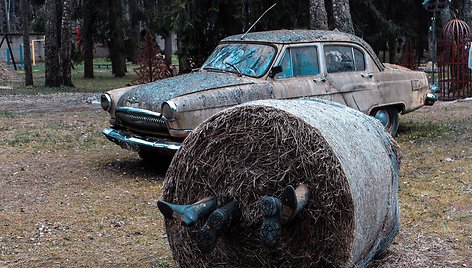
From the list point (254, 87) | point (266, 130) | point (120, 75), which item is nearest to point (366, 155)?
point (266, 130)

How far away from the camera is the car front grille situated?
963 centimetres

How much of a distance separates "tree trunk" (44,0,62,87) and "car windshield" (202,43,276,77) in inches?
627

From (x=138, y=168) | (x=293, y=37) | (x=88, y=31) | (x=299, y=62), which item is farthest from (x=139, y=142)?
(x=88, y=31)

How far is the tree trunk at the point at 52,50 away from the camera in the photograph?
25.9 metres

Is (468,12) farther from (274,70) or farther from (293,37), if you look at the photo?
(274,70)

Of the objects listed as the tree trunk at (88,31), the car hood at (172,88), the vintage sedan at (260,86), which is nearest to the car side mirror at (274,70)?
the vintage sedan at (260,86)

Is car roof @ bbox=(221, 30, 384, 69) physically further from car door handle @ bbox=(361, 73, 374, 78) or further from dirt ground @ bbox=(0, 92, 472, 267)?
dirt ground @ bbox=(0, 92, 472, 267)

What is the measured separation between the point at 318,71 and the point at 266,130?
19.5ft

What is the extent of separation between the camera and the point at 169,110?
9305 millimetres

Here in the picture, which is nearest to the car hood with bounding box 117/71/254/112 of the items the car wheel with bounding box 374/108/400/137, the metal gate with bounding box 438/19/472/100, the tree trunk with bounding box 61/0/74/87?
the car wheel with bounding box 374/108/400/137

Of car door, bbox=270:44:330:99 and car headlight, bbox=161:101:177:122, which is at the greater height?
car door, bbox=270:44:330:99

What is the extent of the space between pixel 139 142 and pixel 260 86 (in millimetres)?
1776

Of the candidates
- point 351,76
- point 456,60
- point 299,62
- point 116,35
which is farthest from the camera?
point 116,35

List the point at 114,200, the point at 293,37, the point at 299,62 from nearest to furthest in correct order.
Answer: the point at 114,200
the point at 299,62
the point at 293,37
